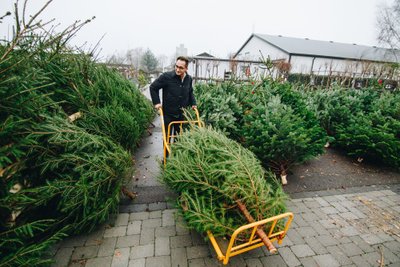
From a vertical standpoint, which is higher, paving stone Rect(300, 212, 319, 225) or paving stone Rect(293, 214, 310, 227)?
paving stone Rect(293, 214, 310, 227)

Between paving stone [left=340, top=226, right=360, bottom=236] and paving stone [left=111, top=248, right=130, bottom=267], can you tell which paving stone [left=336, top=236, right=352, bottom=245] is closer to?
paving stone [left=340, top=226, right=360, bottom=236]

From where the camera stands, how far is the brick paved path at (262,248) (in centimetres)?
247

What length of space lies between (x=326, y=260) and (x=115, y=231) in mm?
2723

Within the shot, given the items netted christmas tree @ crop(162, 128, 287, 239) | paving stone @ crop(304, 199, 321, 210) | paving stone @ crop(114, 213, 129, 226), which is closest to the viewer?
netted christmas tree @ crop(162, 128, 287, 239)

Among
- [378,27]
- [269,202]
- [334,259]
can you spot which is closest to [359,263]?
[334,259]

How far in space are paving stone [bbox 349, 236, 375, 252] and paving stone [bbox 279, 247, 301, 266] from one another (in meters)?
1.01

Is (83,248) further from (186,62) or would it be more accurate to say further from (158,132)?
(158,132)

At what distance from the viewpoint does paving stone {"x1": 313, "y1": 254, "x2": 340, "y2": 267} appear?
8.21ft

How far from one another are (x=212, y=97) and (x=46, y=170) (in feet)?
12.8

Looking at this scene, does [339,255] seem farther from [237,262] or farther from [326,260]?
[237,262]

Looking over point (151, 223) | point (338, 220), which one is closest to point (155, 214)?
point (151, 223)

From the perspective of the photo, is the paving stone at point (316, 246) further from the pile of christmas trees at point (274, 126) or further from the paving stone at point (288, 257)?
the pile of christmas trees at point (274, 126)

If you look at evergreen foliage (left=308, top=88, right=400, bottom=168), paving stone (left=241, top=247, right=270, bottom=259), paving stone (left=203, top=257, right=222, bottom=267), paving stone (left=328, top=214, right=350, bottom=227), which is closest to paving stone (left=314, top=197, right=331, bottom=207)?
paving stone (left=328, top=214, right=350, bottom=227)

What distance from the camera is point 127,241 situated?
269 centimetres
